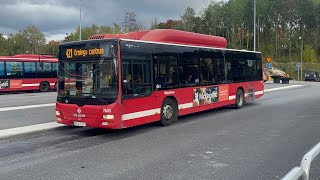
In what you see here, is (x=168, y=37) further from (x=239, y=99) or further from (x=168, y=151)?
(x=168, y=151)

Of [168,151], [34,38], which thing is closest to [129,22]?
[34,38]

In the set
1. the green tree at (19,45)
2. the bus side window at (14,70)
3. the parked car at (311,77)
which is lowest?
the parked car at (311,77)

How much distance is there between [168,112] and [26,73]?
2179cm

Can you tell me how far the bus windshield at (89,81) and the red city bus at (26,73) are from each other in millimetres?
18674

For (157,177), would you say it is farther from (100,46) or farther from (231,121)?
(231,121)

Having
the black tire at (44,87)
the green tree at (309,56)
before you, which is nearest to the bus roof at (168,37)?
the black tire at (44,87)

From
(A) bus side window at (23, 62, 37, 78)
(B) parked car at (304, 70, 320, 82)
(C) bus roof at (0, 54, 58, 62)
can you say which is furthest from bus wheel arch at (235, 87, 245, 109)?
(B) parked car at (304, 70, 320, 82)

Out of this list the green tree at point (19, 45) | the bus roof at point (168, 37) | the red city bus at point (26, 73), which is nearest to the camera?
the bus roof at point (168, 37)

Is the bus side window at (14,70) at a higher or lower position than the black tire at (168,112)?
higher

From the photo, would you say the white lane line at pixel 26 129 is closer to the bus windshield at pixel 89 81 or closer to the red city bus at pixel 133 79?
the red city bus at pixel 133 79

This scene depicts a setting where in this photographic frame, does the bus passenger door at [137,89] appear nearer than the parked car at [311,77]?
Yes

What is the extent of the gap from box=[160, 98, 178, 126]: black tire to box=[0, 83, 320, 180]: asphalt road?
0.95 ft

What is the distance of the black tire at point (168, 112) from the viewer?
1219 cm

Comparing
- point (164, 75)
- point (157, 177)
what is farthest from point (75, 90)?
point (157, 177)
